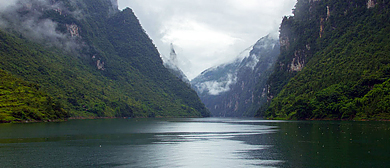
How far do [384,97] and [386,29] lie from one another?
60.1 meters

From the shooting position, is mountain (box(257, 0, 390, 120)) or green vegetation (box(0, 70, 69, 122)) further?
mountain (box(257, 0, 390, 120))

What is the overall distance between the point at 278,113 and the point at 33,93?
Answer: 12870 cm

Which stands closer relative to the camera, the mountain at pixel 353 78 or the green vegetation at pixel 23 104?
the green vegetation at pixel 23 104

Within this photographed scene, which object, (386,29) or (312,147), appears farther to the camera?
(386,29)

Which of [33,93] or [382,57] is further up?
[382,57]

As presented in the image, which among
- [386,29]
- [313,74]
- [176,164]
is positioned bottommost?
[176,164]

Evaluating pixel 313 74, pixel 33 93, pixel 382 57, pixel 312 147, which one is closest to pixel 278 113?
pixel 313 74

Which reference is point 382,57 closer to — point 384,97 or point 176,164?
point 384,97

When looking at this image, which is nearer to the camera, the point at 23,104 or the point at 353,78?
the point at 23,104

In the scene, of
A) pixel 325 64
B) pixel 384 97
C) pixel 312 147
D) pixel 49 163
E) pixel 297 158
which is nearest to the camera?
pixel 49 163

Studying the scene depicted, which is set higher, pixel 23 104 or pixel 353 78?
pixel 353 78

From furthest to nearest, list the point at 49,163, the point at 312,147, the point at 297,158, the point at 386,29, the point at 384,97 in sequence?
the point at 386,29
the point at 384,97
the point at 312,147
the point at 297,158
the point at 49,163

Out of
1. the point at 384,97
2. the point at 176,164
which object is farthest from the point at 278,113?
the point at 176,164

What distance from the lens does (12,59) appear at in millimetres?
185875
